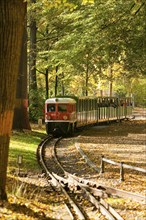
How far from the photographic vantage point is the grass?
657 inches

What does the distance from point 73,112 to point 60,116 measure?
1.04 metres

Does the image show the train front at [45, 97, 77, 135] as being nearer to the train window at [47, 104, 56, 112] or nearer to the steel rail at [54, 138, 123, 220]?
the train window at [47, 104, 56, 112]

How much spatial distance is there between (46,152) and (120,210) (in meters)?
11.7

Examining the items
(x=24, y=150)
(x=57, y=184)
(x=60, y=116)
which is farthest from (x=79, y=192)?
(x=60, y=116)

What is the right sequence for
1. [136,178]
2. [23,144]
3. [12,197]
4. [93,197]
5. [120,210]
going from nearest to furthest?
1. [12,197]
2. [120,210]
3. [93,197]
4. [136,178]
5. [23,144]

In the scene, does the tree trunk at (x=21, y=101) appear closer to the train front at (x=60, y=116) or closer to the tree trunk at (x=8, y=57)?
the train front at (x=60, y=116)

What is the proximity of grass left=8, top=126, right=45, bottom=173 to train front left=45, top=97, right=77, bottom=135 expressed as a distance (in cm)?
275

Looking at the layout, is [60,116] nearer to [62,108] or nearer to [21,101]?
[62,108]

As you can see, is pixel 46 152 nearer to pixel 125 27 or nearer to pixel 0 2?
pixel 125 27

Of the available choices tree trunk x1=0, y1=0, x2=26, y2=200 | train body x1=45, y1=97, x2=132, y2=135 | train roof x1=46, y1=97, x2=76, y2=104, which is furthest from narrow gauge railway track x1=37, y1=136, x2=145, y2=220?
train roof x1=46, y1=97, x2=76, y2=104

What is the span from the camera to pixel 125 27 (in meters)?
21.4

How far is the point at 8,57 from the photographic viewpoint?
7.87m

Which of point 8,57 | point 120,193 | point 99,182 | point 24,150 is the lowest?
point 99,182

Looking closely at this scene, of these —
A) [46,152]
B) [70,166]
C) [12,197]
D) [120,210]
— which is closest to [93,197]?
[120,210]
